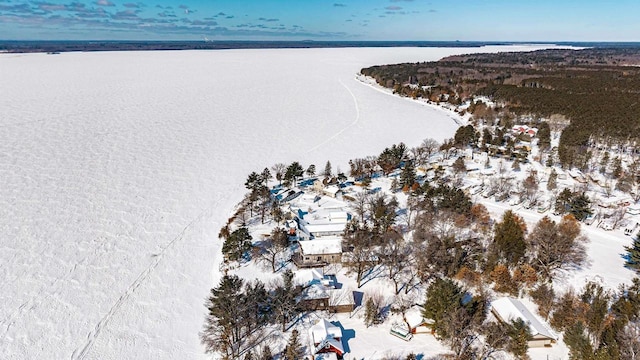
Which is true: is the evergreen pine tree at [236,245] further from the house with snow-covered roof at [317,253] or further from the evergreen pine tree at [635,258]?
the evergreen pine tree at [635,258]

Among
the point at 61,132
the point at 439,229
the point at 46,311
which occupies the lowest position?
the point at 46,311

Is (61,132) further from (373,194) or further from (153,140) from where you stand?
(373,194)

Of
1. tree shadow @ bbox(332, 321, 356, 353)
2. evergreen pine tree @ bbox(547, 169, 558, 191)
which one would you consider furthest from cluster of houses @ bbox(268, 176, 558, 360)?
evergreen pine tree @ bbox(547, 169, 558, 191)

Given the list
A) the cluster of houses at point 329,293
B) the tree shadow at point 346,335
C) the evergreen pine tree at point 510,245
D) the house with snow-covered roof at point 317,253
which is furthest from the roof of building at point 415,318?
the evergreen pine tree at point 510,245

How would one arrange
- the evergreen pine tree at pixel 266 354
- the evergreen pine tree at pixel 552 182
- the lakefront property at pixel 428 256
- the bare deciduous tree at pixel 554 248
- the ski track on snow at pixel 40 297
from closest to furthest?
1. the evergreen pine tree at pixel 266 354
2. the lakefront property at pixel 428 256
3. the ski track on snow at pixel 40 297
4. the bare deciduous tree at pixel 554 248
5. the evergreen pine tree at pixel 552 182

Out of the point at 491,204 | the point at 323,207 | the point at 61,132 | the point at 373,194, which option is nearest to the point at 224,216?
the point at 323,207
